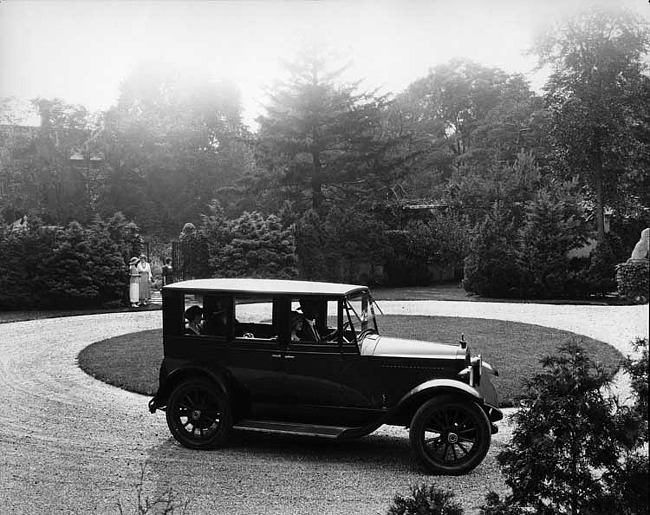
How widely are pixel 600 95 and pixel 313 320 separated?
11.6m

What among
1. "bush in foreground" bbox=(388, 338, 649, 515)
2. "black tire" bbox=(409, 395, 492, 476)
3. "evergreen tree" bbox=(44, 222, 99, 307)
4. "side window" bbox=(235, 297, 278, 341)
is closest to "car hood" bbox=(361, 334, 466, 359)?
"black tire" bbox=(409, 395, 492, 476)

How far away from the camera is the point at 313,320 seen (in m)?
5.67

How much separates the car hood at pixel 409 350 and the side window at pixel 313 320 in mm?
328

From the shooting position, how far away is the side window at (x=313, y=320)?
5.55 m

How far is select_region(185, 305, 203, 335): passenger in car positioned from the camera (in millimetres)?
5840

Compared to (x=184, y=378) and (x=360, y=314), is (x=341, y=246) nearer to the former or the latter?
(x=360, y=314)

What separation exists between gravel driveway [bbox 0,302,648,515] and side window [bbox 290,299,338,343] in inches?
39.3

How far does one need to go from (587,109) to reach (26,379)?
13.1 metres

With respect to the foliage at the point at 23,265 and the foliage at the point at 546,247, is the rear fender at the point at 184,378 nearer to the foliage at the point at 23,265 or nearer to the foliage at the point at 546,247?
the foliage at the point at 23,265

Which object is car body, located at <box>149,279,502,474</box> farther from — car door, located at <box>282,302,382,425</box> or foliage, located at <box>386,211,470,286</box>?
foliage, located at <box>386,211,470,286</box>

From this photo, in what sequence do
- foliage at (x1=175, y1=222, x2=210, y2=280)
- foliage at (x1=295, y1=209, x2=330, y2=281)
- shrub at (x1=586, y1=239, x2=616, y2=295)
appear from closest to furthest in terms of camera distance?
shrub at (x1=586, y1=239, x2=616, y2=295)
foliage at (x1=175, y1=222, x2=210, y2=280)
foliage at (x1=295, y1=209, x2=330, y2=281)

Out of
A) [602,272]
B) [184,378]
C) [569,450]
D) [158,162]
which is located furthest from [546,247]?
[158,162]

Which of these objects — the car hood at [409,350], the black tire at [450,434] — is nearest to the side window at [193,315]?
the car hood at [409,350]

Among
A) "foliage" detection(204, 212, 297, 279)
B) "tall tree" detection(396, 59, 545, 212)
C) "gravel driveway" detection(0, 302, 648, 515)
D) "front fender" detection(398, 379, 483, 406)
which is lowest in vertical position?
"gravel driveway" detection(0, 302, 648, 515)
